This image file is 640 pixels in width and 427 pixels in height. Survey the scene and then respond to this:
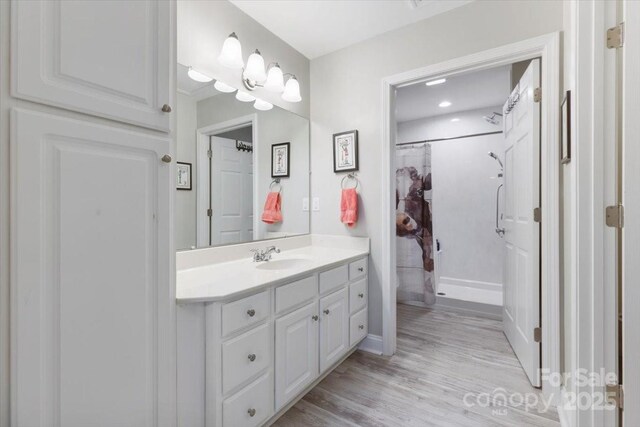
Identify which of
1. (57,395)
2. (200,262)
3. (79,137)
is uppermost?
(79,137)

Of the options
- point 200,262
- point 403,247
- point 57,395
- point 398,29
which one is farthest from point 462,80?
point 57,395

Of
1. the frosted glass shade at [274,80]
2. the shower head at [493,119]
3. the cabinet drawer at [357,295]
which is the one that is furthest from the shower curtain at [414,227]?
the frosted glass shade at [274,80]

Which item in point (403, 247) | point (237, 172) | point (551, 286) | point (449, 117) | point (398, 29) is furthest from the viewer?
point (449, 117)

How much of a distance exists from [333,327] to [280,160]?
53.4 inches

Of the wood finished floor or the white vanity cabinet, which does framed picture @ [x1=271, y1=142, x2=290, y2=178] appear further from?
the wood finished floor

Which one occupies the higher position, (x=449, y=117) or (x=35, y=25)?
(x=449, y=117)

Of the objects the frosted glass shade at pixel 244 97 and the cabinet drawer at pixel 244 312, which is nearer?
the cabinet drawer at pixel 244 312

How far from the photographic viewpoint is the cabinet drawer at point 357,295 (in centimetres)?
216

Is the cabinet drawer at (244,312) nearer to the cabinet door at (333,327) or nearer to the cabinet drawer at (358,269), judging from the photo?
the cabinet door at (333,327)

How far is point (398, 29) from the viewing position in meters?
2.26

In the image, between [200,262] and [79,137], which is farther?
[200,262]

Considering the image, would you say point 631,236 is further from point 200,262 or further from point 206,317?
point 200,262

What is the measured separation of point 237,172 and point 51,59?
1336mm

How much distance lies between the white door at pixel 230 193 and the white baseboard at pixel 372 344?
1263mm
